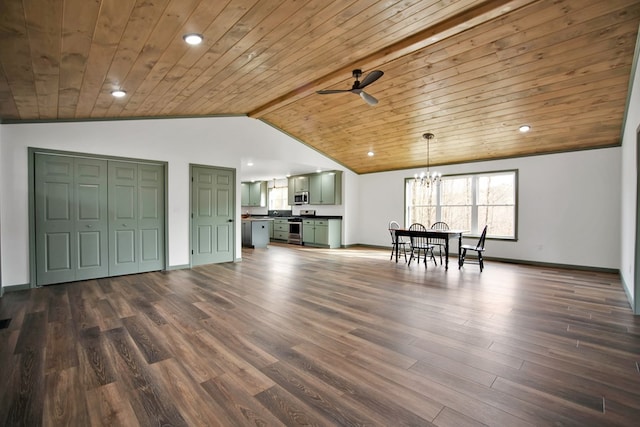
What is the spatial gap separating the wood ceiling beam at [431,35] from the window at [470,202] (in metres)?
4.15

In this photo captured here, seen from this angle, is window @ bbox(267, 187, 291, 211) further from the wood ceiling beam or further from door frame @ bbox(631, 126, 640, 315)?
door frame @ bbox(631, 126, 640, 315)

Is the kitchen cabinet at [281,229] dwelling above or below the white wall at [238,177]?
below

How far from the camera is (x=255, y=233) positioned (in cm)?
905

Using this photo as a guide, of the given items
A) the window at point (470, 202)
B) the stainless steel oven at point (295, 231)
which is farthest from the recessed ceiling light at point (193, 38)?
the stainless steel oven at point (295, 231)

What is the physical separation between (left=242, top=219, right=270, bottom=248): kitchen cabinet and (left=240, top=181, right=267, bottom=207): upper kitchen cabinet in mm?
2756

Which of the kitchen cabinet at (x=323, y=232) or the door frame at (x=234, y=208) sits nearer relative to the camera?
the door frame at (x=234, y=208)

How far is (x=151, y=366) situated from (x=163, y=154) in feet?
13.9

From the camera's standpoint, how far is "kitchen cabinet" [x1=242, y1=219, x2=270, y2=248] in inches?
355

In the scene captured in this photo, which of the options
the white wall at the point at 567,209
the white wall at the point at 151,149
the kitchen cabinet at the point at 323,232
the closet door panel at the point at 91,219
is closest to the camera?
the white wall at the point at 151,149

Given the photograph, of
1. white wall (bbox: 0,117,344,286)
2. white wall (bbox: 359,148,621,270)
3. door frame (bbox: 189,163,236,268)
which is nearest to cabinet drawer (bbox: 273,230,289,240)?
white wall (bbox: 0,117,344,286)

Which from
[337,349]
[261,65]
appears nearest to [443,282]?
[337,349]

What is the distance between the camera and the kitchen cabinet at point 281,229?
10600 millimetres

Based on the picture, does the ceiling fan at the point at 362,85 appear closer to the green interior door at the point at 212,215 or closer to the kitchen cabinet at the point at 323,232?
the green interior door at the point at 212,215

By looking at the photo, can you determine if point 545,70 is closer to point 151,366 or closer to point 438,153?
point 438,153
